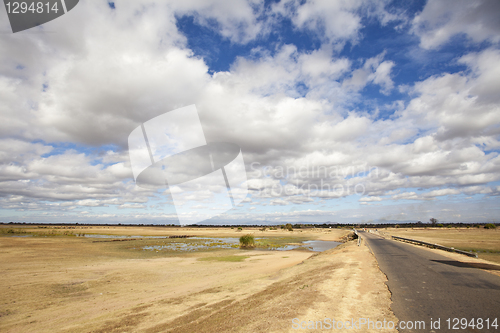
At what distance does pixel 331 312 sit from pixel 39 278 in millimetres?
20780

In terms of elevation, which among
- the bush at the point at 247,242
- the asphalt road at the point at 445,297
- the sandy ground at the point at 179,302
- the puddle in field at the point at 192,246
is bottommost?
the puddle in field at the point at 192,246

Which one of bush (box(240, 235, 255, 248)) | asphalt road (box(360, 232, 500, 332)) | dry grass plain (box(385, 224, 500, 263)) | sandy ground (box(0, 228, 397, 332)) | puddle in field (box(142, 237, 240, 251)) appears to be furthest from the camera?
bush (box(240, 235, 255, 248))

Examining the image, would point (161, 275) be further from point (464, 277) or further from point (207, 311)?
point (464, 277)

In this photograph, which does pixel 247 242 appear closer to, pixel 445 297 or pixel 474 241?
pixel 445 297

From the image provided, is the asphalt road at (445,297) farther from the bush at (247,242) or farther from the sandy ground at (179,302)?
the bush at (247,242)

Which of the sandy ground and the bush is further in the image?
the bush

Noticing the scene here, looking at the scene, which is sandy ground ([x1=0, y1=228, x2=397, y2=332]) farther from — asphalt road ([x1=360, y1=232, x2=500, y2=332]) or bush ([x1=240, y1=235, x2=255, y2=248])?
bush ([x1=240, y1=235, x2=255, y2=248])

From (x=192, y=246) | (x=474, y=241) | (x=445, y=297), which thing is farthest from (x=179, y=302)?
(x=474, y=241)

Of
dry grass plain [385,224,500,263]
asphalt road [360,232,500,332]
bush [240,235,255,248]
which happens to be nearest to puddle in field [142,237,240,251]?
bush [240,235,255,248]

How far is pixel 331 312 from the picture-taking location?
7.37m

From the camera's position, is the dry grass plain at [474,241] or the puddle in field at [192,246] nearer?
the dry grass plain at [474,241]

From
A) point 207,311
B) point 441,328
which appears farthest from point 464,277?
point 207,311

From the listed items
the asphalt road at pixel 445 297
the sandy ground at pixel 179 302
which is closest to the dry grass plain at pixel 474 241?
→ the asphalt road at pixel 445 297

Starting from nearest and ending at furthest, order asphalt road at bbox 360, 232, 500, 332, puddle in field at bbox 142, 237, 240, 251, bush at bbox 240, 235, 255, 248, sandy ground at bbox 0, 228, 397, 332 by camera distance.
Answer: asphalt road at bbox 360, 232, 500, 332
sandy ground at bbox 0, 228, 397, 332
puddle in field at bbox 142, 237, 240, 251
bush at bbox 240, 235, 255, 248
